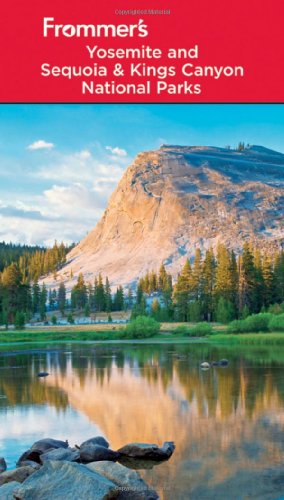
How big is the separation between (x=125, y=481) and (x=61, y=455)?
9.34 feet

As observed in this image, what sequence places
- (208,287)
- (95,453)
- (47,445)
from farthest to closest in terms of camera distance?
(208,287)
(47,445)
(95,453)

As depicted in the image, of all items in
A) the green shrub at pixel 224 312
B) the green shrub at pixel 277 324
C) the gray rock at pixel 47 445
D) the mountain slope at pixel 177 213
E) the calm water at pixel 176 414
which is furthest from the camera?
the mountain slope at pixel 177 213

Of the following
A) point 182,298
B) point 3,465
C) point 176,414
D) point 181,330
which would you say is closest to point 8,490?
point 3,465

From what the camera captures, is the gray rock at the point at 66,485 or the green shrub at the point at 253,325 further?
the green shrub at the point at 253,325

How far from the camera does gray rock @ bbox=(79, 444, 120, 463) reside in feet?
42.6

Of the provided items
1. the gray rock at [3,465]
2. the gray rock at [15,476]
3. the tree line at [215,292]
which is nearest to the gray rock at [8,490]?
the gray rock at [15,476]

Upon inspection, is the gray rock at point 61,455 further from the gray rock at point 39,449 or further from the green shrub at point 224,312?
the green shrub at point 224,312

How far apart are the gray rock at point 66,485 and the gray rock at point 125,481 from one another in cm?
37

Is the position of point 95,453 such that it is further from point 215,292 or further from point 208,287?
point 208,287

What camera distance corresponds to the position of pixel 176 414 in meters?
19.1

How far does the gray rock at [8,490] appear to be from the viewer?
957 centimetres
